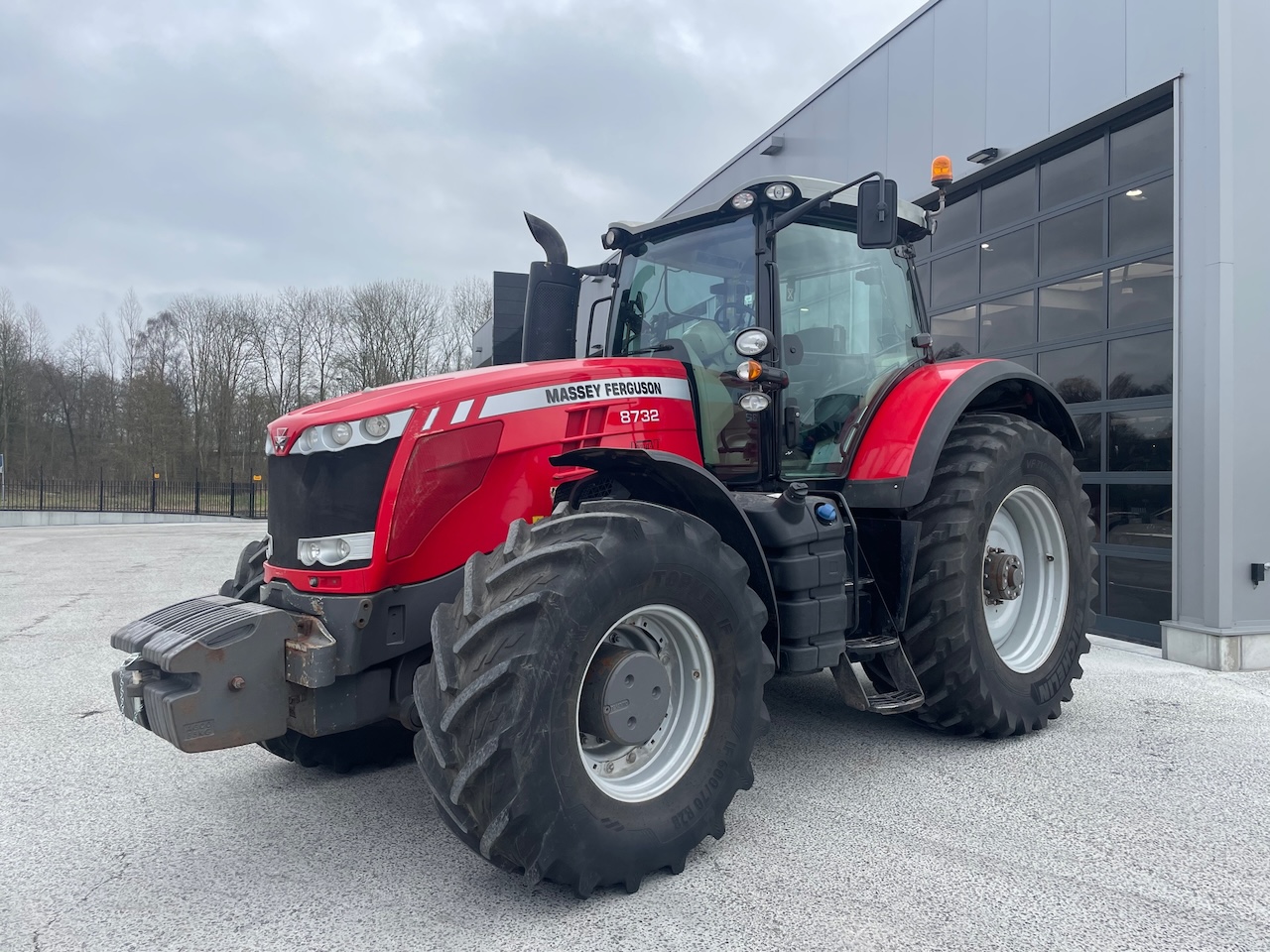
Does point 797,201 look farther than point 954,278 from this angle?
No

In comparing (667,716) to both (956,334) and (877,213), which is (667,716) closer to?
(877,213)

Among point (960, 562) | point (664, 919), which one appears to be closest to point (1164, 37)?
point (960, 562)

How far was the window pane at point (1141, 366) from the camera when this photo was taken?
245 inches

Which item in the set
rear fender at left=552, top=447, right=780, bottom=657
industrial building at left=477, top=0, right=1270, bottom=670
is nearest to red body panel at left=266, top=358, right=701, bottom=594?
rear fender at left=552, top=447, right=780, bottom=657

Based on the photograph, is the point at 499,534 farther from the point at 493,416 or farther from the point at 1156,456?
the point at 1156,456

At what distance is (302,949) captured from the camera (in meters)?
2.16

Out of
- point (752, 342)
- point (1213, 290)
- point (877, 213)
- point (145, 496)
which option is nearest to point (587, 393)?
point (752, 342)

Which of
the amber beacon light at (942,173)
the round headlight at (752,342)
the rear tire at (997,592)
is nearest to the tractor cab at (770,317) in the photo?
the round headlight at (752,342)

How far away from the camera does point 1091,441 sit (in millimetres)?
6930

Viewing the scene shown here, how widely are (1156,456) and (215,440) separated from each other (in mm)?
33744

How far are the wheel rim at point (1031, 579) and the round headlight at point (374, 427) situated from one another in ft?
9.17

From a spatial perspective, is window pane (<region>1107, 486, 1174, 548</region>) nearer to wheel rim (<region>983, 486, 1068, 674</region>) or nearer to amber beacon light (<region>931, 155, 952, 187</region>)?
wheel rim (<region>983, 486, 1068, 674</region>)

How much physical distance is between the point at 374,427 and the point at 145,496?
1201 inches

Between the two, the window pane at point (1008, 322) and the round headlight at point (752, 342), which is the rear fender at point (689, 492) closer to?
the round headlight at point (752, 342)
